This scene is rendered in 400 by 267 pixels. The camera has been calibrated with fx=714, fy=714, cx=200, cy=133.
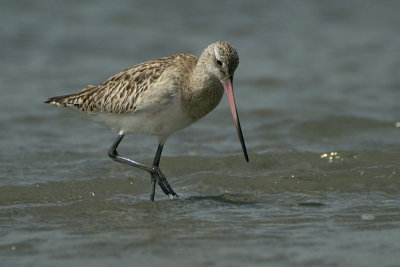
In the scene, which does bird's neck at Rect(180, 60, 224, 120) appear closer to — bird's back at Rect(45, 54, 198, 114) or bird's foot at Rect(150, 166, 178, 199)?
bird's back at Rect(45, 54, 198, 114)

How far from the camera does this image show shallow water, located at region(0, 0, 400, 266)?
6.60 meters

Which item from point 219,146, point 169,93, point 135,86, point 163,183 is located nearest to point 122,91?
point 135,86

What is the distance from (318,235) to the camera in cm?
675

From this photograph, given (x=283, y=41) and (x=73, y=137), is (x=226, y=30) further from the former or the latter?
(x=73, y=137)

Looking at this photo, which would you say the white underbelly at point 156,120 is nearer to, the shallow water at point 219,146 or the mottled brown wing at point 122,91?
the mottled brown wing at point 122,91

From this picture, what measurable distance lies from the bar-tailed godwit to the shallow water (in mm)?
892

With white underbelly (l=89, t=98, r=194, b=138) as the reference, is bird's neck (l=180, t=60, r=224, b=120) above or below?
above

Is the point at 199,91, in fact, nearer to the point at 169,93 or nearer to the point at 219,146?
the point at 169,93

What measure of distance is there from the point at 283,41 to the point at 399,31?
10.2ft

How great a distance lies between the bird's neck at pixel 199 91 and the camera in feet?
26.4

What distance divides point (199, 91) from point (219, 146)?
3151mm

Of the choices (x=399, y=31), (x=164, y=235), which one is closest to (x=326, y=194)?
(x=164, y=235)

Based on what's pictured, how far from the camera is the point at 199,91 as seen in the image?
805cm

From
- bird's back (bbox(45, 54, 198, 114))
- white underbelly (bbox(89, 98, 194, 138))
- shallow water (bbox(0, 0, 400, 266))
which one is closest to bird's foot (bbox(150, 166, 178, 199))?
shallow water (bbox(0, 0, 400, 266))
